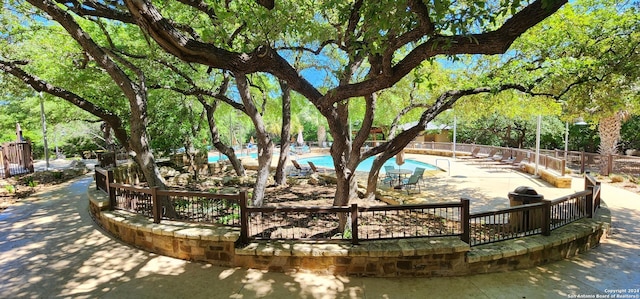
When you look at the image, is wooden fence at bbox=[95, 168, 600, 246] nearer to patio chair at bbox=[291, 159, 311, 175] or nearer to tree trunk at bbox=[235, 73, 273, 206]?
tree trunk at bbox=[235, 73, 273, 206]

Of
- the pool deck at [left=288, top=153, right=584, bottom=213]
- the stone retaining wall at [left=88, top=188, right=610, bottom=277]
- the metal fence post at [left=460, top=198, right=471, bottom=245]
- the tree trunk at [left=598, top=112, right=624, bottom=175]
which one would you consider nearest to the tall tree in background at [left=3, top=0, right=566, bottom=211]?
the stone retaining wall at [left=88, top=188, right=610, bottom=277]

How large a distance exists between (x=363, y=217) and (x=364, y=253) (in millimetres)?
2909

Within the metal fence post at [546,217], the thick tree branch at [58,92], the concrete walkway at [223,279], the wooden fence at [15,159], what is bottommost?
the concrete walkway at [223,279]

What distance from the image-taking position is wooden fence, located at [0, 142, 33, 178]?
11.0m

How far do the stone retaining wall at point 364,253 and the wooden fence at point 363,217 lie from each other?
18cm

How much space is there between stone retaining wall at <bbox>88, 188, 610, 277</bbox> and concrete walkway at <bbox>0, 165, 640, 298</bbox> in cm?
13

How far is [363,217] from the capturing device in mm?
7152

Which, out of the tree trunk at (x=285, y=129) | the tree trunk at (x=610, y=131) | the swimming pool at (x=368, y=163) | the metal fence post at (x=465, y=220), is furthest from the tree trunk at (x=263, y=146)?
the tree trunk at (x=610, y=131)

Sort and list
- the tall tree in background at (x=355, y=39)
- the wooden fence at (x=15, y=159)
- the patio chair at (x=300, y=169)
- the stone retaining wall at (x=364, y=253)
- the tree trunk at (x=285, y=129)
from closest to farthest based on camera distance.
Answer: the tall tree in background at (x=355, y=39), the stone retaining wall at (x=364, y=253), the wooden fence at (x=15, y=159), the tree trunk at (x=285, y=129), the patio chair at (x=300, y=169)

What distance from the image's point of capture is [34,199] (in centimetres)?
882

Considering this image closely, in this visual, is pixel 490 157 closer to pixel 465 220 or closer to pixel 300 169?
pixel 300 169

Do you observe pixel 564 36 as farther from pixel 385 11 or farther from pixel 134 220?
pixel 134 220

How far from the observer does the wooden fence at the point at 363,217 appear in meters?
4.53

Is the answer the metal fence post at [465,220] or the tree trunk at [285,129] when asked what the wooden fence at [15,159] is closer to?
the tree trunk at [285,129]
